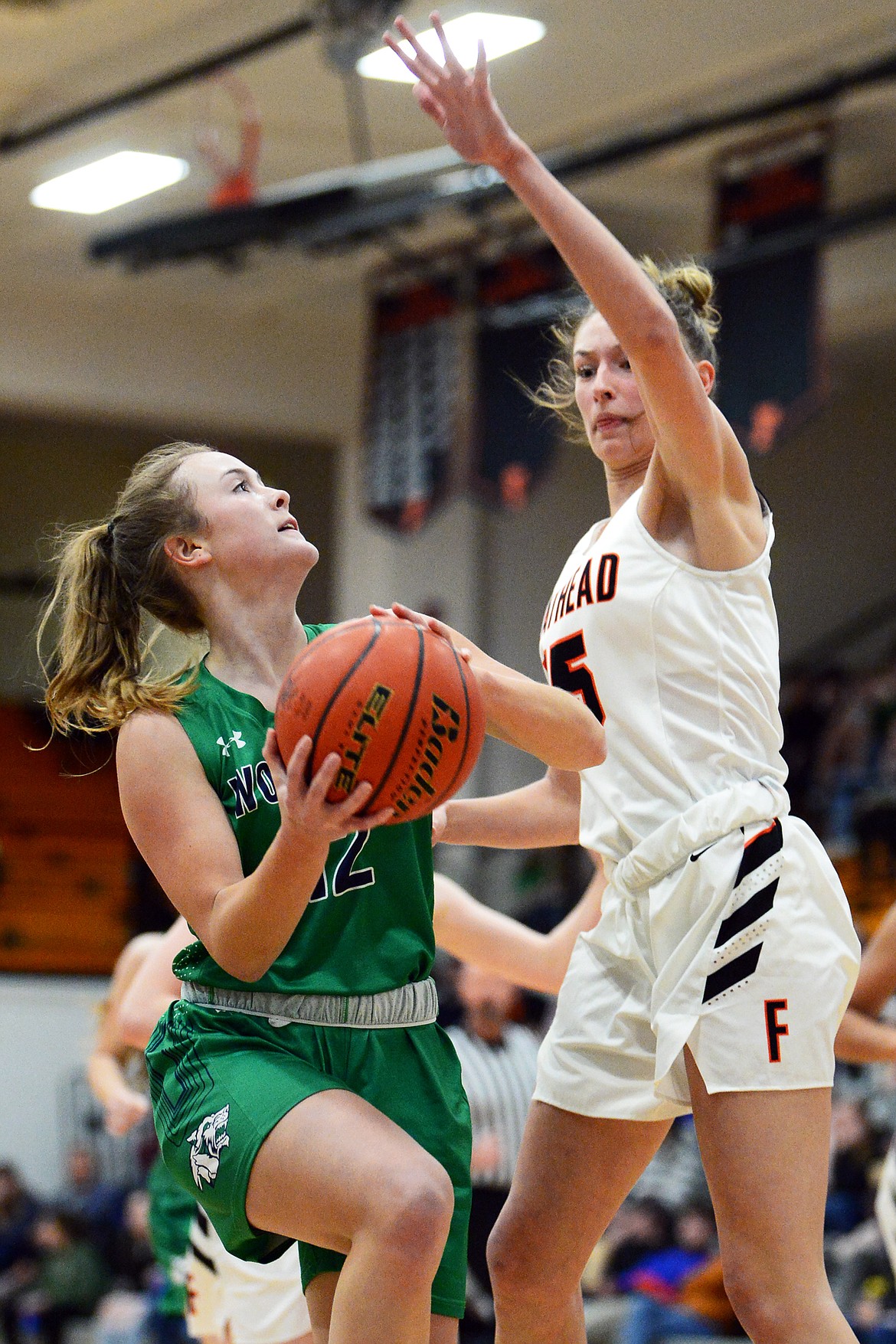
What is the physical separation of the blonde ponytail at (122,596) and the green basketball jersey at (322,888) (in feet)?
0.52

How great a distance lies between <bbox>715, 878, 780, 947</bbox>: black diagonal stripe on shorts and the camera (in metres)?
2.93

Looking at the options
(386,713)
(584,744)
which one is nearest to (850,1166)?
(584,744)

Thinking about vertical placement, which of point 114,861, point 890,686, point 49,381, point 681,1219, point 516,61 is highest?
point 516,61

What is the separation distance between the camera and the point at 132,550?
9.88 ft

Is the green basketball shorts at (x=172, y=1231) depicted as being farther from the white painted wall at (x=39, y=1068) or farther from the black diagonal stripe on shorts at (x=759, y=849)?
the white painted wall at (x=39, y=1068)

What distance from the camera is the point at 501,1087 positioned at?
6363mm

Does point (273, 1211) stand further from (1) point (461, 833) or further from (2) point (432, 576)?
(2) point (432, 576)

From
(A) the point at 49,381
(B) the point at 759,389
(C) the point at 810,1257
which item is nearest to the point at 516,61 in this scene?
(B) the point at 759,389

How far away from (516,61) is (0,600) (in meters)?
7.80

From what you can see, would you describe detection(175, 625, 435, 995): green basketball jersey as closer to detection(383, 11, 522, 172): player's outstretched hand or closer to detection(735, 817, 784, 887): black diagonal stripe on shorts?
detection(735, 817, 784, 887): black diagonal stripe on shorts

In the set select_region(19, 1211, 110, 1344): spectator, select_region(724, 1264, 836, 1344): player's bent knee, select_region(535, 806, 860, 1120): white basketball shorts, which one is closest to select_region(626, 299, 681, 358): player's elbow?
select_region(535, 806, 860, 1120): white basketball shorts

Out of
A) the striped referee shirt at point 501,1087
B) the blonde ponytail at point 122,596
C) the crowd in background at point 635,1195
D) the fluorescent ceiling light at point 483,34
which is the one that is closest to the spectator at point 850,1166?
the crowd in background at point 635,1195

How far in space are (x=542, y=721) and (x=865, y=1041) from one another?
1.42 metres

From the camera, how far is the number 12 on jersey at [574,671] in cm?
316
